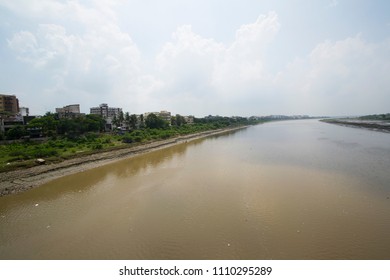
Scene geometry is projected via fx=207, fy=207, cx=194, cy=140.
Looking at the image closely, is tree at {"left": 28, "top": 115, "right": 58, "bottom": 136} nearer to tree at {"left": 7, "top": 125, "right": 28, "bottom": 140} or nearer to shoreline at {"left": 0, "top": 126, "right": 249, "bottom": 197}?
tree at {"left": 7, "top": 125, "right": 28, "bottom": 140}

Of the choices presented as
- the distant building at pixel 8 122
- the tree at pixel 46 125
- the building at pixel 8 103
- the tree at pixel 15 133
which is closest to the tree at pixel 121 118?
the tree at pixel 46 125

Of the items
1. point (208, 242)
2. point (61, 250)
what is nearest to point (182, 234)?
point (208, 242)

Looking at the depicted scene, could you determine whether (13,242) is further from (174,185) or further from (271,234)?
(271,234)

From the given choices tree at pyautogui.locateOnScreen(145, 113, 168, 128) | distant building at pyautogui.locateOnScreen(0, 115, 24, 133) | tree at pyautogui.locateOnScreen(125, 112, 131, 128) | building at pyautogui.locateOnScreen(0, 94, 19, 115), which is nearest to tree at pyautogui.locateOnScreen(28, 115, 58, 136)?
distant building at pyautogui.locateOnScreen(0, 115, 24, 133)

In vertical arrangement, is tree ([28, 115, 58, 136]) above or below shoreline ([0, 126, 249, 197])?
above

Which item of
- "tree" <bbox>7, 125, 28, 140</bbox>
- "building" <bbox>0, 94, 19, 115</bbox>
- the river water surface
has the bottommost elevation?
the river water surface
